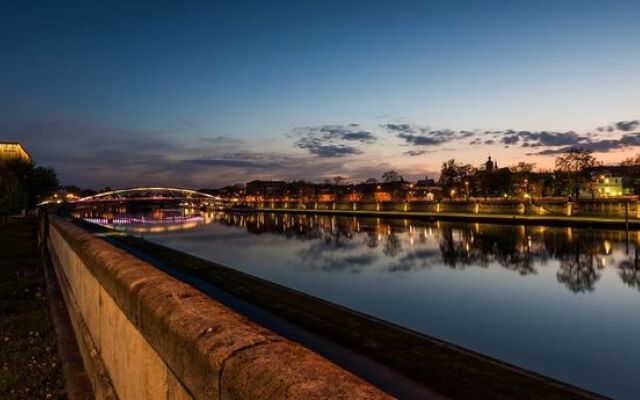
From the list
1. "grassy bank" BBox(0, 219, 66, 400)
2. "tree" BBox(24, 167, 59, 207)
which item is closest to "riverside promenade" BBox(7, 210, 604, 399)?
"grassy bank" BBox(0, 219, 66, 400)

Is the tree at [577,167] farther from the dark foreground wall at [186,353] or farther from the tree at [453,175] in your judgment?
the dark foreground wall at [186,353]

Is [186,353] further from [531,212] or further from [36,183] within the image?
[36,183]

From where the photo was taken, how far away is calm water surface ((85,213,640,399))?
13.7 m

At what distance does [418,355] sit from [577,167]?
11747cm

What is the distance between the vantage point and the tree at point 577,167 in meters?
Answer: 108

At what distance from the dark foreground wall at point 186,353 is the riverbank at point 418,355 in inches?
223

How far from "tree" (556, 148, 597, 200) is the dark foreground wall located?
117m

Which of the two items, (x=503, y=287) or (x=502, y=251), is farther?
(x=502, y=251)

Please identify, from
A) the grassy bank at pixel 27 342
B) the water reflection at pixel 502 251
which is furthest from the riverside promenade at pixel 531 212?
the grassy bank at pixel 27 342

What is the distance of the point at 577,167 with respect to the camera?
113 meters

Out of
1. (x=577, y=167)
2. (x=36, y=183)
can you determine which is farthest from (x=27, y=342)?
(x=577, y=167)

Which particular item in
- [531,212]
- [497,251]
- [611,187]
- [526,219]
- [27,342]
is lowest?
[497,251]

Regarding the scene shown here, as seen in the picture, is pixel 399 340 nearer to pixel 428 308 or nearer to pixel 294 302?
pixel 294 302

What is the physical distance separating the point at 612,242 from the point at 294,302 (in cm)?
3023
